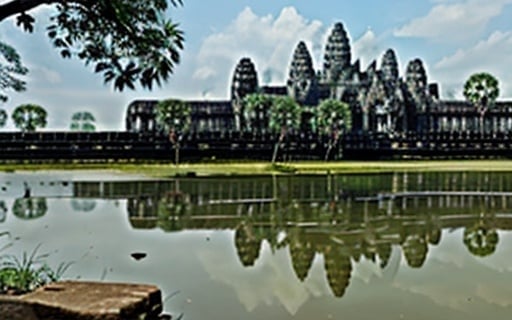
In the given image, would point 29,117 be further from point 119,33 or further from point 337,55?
point 119,33

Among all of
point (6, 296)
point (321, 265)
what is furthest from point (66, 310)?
point (321, 265)

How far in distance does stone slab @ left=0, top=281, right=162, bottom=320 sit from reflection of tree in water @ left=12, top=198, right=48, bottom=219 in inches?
324

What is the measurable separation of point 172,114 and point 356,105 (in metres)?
19.3

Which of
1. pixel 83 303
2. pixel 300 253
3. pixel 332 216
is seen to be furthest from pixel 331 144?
pixel 83 303

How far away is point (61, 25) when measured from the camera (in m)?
5.34

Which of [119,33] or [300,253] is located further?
[300,253]

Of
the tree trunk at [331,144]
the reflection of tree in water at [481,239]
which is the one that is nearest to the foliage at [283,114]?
the tree trunk at [331,144]

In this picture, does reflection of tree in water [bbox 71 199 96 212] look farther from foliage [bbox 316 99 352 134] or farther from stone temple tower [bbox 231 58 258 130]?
stone temple tower [bbox 231 58 258 130]

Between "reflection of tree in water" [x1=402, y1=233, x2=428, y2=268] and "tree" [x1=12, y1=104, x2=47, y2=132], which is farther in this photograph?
"tree" [x1=12, y1=104, x2=47, y2=132]

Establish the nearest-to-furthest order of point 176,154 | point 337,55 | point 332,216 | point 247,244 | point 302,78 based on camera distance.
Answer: point 247,244 < point 332,216 < point 176,154 < point 302,78 < point 337,55

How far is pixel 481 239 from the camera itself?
31.0 ft

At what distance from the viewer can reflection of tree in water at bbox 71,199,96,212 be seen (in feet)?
47.1

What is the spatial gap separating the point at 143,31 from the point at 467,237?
6421 mm

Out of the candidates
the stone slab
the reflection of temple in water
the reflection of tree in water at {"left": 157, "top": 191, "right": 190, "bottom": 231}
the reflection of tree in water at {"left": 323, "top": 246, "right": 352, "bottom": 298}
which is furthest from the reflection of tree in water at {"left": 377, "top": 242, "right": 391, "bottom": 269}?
the reflection of tree in water at {"left": 157, "top": 191, "right": 190, "bottom": 231}
